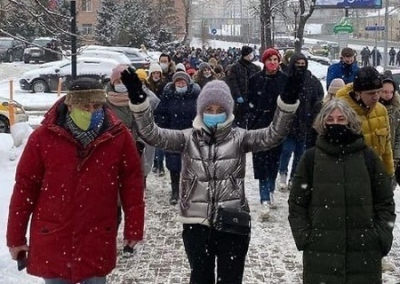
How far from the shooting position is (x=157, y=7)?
64750 mm

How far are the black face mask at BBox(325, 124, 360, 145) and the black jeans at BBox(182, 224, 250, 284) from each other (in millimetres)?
915

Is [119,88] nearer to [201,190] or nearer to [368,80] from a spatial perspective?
[201,190]

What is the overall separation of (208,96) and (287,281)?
228cm

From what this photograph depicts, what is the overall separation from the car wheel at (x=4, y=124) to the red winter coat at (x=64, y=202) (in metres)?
13.8

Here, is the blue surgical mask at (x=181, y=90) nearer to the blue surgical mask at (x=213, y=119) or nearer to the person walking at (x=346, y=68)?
the person walking at (x=346, y=68)

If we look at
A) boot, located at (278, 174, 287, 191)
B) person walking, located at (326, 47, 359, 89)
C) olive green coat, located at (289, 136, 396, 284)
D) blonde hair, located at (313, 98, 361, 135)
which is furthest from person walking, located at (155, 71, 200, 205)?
olive green coat, located at (289, 136, 396, 284)

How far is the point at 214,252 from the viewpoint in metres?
4.52

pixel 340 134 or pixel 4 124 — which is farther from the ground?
pixel 340 134

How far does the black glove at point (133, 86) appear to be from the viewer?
429 cm

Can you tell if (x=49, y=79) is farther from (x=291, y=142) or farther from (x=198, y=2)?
(x=198, y=2)

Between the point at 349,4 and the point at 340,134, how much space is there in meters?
31.0

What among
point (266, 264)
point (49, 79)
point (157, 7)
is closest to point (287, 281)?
point (266, 264)

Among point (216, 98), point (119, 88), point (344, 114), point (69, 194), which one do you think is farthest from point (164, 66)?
point (69, 194)

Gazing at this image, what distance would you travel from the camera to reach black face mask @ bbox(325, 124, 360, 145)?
400 cm
